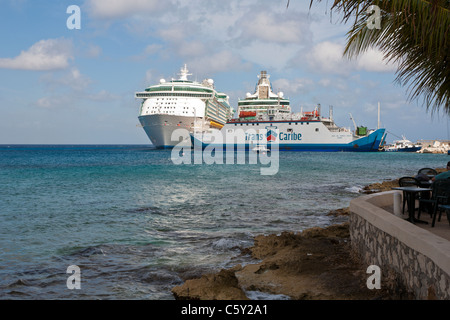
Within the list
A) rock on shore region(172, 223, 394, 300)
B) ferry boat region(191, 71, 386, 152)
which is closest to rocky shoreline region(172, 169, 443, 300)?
rock on shore region(172, 223, 394, 300)

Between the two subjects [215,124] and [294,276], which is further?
[215,124]

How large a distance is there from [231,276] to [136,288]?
137 centimetres

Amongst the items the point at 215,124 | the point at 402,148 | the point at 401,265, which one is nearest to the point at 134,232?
the point at 401,265

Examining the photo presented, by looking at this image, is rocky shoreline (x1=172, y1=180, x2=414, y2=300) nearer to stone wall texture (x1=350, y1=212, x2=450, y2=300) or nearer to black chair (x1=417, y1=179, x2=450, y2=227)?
stone wall texture (x1=350, y1=212, x2=450, y2=300)

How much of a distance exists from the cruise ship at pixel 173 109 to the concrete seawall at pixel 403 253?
216 ft

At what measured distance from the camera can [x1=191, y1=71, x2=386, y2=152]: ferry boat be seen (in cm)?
7188

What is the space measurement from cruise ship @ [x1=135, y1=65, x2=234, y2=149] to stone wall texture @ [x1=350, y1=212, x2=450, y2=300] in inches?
2593

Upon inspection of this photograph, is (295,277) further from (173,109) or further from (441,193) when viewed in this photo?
(173,109)

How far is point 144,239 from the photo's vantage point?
8906 mm

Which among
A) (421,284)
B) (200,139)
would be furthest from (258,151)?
(421,284)

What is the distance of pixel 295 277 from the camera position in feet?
18.5

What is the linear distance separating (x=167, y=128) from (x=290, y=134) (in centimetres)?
2190

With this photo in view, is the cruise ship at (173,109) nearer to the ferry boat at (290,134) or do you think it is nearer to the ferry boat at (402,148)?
the ferry boat at (290,134)

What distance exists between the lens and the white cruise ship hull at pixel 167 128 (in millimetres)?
70713
